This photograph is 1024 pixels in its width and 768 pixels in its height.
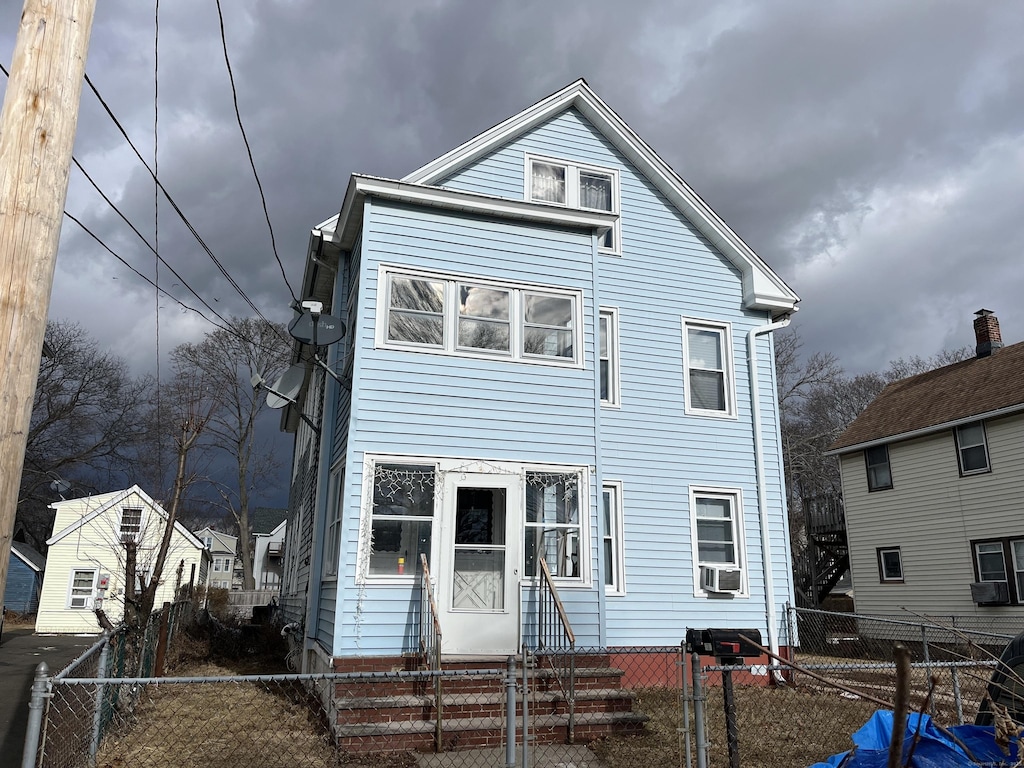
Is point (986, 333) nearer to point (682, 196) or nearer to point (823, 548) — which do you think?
point (823, 548)

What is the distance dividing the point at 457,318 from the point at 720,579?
18.7 feet

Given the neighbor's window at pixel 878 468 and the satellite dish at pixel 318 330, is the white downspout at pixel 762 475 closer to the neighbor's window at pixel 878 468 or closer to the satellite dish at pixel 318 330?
the satellite dish at pixel 318 330

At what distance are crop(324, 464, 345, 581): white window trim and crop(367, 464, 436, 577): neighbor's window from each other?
0.61 m

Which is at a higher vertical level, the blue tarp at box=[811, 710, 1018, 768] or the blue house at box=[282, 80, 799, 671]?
the blue house at box=[282, 80, 799, 671]

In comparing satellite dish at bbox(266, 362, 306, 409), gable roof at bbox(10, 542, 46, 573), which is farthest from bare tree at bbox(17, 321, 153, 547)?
satellite dish at bbox(266, 362, 306, 409)

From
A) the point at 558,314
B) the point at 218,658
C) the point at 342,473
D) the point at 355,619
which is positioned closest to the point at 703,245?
the point at 558,314

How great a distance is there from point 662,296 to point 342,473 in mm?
6089

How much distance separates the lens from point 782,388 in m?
33.4

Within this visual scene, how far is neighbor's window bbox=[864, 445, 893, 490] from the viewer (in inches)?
842

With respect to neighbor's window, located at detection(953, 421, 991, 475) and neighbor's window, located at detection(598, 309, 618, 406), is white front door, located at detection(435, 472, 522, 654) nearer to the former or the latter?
neighbor's window, located at detection(598, 309, 618, 406)

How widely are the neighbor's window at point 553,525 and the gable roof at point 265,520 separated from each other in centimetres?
5124

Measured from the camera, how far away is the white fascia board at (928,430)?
17797mm

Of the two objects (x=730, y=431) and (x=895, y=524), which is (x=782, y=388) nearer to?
(x=895, y=524)

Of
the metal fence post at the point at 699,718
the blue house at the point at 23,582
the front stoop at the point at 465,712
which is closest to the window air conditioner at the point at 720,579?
the front stoop at the point at 465,712
